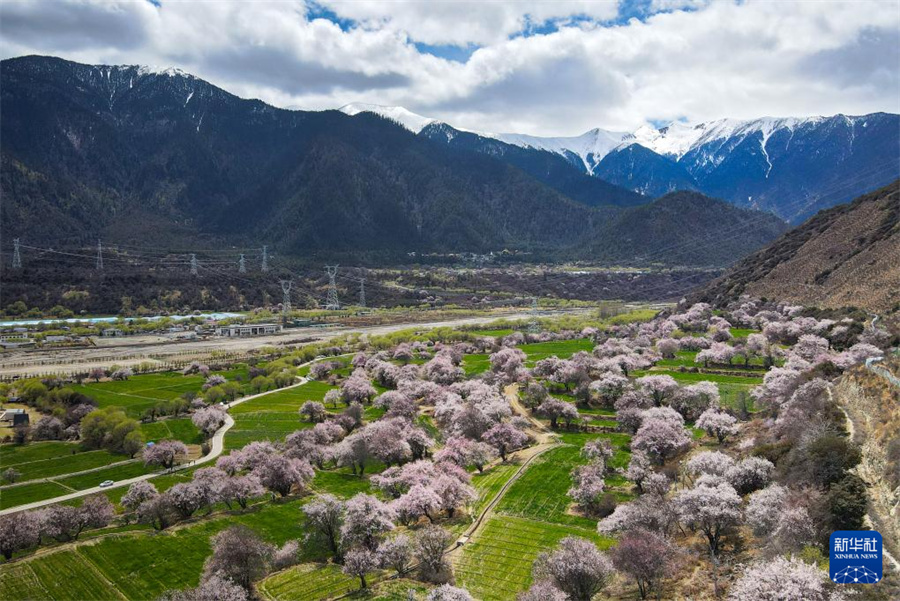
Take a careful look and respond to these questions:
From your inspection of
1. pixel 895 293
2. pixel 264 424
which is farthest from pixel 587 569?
pixel 895 293

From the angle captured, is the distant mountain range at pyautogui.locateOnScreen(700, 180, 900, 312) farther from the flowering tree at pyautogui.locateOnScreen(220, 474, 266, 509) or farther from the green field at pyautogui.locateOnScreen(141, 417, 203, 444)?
the green field at pyautogui.locateOnScreen(141, 417, 203, 444)

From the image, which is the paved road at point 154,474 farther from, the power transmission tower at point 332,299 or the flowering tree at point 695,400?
the power transmission tower at point 332,299

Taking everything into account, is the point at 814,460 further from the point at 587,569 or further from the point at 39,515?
the point at 39,515

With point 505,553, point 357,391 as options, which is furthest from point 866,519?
point 357,391

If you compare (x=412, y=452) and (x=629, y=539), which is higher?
(x=629, y=539)

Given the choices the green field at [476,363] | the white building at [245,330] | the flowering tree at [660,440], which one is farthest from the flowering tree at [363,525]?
the white building at [245,330]

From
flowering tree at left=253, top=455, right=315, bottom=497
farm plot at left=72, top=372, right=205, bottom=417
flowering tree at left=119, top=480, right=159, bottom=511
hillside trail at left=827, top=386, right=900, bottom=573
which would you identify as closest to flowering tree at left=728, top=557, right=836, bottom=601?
hillside trail at left=827, top=386, right=900, bottom=573

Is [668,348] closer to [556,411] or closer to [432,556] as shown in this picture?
[556,411]

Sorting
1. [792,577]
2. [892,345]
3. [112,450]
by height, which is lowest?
[112,450]
